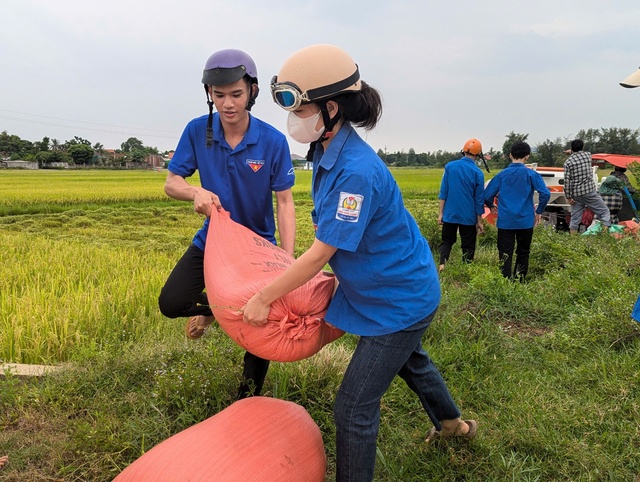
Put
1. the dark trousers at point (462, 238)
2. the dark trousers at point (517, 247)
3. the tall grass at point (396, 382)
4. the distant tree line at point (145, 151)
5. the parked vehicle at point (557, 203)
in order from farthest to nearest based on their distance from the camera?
the distant tree line at point (145, 151) < the parked vehicle at point (557, 203) < the dark trousers at point (462, 238) < the dark trousers at point (517, 247) < the tall grass at point (396, 382)

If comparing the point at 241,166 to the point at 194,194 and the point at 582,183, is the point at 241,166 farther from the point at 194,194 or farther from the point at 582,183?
the point at 582,183

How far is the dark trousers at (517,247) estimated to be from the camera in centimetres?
580

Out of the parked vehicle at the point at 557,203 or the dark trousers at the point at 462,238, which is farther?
the parked vehicle at the point at 557,203

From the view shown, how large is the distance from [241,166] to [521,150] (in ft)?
13.4

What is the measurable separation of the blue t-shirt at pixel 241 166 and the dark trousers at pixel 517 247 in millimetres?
3873

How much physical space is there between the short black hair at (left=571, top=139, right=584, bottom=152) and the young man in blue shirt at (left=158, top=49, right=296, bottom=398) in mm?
6441

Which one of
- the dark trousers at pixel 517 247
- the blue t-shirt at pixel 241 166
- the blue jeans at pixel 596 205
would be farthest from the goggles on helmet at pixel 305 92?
the blue jeans at pixel 596 205

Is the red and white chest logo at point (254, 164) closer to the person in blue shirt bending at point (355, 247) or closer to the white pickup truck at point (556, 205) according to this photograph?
the person in blue shirt bending at point (355, 247)

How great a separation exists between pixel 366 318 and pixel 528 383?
170 centimetres

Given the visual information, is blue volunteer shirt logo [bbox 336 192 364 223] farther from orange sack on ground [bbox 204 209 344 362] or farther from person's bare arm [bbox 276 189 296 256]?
person's bare arm [bbox 276 189 296 256]

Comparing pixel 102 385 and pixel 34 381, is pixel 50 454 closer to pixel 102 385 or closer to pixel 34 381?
pixel 102 385

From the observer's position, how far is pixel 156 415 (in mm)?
2533

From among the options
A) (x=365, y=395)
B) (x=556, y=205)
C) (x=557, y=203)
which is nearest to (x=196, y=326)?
(x=365, y=395)

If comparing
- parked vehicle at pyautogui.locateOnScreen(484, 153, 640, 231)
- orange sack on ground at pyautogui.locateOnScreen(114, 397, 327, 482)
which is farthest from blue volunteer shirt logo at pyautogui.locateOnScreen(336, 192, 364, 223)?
parked vehicle at pyautogui.locateOnScreen(484, 153, 640, 231)
